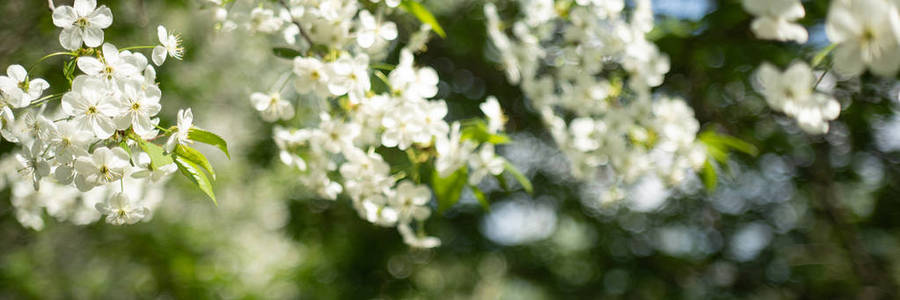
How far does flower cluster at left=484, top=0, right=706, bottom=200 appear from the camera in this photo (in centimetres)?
172

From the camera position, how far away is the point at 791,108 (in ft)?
3.17

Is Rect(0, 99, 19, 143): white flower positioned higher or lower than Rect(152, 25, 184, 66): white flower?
lower

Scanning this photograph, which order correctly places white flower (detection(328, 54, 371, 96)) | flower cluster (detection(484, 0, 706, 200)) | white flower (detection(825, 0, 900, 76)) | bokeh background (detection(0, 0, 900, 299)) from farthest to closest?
bokeh background (detection(0, 0, 900, 299)), flower cluster (detection(484, 0, 706, 200)), white flower (detection(328, 54, 371, 96)), white flower (detection(825, 0, 900, 76))

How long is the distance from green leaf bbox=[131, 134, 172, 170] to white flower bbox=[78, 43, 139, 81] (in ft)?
0.33

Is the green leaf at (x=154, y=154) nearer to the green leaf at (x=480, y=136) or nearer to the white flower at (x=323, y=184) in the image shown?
the white flower at (x=323, y=184)

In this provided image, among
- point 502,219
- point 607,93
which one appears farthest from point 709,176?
point 502,219

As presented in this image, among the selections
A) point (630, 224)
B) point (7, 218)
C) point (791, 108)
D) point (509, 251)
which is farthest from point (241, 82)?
point (791, 108)

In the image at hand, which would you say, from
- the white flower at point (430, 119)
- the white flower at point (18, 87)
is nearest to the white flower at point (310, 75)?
the white flower at point (430, 119)

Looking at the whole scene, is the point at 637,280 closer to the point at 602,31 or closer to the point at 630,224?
the point at 630,224

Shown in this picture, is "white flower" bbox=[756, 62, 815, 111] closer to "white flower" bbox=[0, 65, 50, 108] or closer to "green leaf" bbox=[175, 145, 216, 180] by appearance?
"green leaf" bbox=[175, 145, 216, 180]

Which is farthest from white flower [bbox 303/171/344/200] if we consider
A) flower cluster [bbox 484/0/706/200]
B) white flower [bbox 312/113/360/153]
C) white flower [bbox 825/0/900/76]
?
white flower [bbox 825/0/900/76]

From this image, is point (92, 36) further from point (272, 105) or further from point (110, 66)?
point (272, 105)

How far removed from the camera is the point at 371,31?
1.26m

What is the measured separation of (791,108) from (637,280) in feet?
12.1
